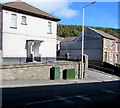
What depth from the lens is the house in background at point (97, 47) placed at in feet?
130

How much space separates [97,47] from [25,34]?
19997 millimetres

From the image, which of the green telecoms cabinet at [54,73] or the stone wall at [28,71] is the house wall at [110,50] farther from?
the green telecoms cabinet at [54,73]

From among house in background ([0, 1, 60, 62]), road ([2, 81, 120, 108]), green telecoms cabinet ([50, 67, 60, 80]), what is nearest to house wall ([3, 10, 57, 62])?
house in background ([0, 1, 60, 62])

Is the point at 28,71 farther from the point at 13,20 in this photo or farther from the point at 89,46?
the point at 89,46

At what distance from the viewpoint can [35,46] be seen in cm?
2655

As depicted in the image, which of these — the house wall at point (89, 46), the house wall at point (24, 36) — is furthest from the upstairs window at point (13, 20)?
the house wall at point (89, 46)

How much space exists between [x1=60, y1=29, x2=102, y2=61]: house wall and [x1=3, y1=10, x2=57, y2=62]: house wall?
579 inches

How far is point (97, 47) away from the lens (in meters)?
40.1

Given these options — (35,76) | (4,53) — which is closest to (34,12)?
(4,53)

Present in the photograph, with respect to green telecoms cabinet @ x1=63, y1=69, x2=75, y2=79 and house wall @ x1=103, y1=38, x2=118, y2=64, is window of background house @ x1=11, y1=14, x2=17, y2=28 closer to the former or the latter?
green telecoms cabinet @ x1=63, y1=69, x2=75, y2=79

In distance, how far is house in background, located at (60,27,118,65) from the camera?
39.5 metres

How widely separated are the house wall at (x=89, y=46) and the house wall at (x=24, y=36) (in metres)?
14.7

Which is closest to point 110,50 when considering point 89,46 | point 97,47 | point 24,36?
point 97,47

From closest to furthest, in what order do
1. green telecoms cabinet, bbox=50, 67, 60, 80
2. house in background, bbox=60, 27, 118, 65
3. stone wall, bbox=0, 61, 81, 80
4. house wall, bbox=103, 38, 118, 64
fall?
stone wall, bbox=0, 61, 81, 80 → green telecoms cabinet, bbox=50, 67, 60, 80 → house in background, bbox=60, 27, 118, 65 → house wall, bbox=103, 38, 118, 64
